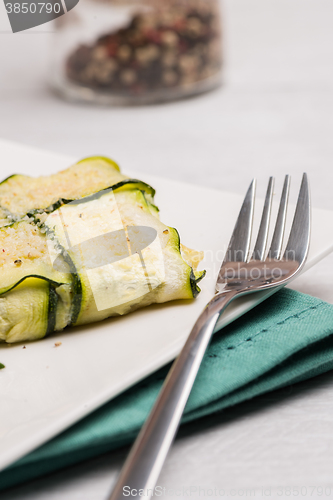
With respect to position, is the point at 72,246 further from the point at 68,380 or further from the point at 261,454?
the point at 261,454

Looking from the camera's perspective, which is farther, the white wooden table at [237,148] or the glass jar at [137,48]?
the glass jar at [137,48]

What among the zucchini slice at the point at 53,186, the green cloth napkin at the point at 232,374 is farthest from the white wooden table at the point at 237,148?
the zucchini slice at the point at 53,186

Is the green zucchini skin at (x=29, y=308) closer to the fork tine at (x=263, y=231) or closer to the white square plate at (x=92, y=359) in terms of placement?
the white square plate at (x=92, y=359)

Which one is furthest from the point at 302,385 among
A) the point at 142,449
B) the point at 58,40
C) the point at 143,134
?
the point at 58,40

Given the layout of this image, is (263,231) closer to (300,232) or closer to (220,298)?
(300,232)

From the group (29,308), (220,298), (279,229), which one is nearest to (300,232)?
(279,229)
